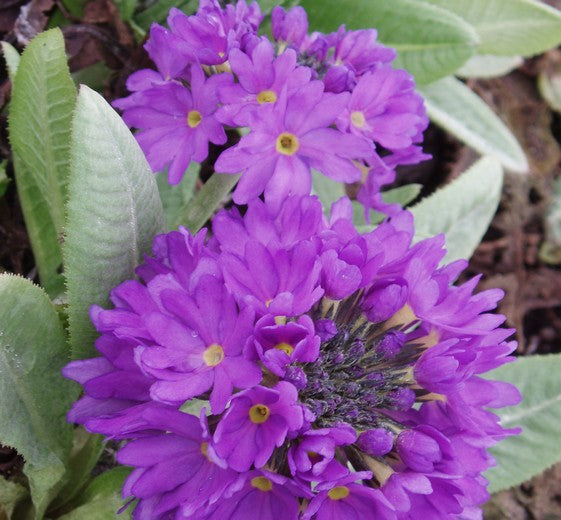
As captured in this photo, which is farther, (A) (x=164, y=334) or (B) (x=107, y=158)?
(B) (x=107, y=158)

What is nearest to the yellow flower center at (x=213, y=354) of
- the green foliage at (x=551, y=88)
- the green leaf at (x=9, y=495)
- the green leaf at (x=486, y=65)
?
the green leaf at (x=9, y=495)

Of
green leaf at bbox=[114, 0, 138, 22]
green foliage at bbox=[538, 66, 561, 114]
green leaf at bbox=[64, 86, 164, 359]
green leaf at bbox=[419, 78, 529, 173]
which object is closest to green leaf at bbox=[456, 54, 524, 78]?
green leaf at bbox=[419, 78, 529, 173]

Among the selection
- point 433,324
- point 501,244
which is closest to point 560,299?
point 501,244

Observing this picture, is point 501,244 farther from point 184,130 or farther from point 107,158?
point 107,158

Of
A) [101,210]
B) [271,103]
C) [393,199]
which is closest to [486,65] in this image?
[393,199]

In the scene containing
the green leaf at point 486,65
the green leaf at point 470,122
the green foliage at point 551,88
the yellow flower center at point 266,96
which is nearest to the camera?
the yellow flower center at point 266,96

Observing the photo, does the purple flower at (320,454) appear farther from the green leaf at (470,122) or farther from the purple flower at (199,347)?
the green leaf at (470,122)
